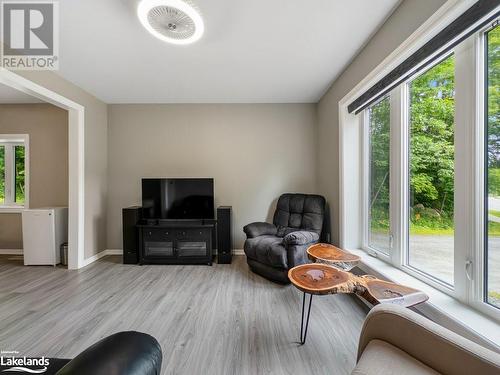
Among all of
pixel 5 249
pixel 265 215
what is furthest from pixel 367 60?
pixel 5 249

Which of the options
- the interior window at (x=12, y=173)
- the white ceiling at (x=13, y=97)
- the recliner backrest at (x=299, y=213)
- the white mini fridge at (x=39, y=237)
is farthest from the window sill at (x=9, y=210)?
the recliner backrest at (x=299, y=213)

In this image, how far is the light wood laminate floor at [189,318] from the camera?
146 cm

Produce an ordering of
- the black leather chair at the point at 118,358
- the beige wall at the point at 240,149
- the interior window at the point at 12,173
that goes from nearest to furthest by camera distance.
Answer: the black leather chair at the point at 118,358 → the beige wall at the point at 240,149 → the interior window at the point at 12,173

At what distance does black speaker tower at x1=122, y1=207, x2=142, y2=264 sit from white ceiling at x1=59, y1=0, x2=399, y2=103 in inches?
73.0

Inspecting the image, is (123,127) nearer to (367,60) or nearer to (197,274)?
(197,274)

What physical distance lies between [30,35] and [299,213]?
3531mm

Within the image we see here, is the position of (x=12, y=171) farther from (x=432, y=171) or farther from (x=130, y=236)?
(x=432, y=171)

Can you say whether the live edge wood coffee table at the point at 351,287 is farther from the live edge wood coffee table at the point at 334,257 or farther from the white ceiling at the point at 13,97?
the white ceiling at the point at 13,97

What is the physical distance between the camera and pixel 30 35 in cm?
199

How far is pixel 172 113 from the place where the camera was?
3643mm

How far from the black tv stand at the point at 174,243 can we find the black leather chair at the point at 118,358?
240cm

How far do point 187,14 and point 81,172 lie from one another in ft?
8.99

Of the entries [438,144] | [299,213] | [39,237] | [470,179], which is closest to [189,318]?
[299,213]

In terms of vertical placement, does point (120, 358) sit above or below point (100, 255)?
above
